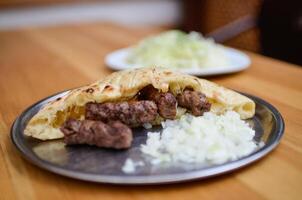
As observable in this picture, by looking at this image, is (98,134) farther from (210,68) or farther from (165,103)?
(210,68)

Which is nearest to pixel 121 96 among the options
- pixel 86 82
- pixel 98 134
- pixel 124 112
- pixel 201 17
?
pixel 124 112

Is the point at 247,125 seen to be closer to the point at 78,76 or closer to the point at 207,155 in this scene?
the point at 207,155

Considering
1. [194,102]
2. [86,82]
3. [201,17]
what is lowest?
[201,17]

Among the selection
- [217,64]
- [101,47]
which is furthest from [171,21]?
[217,64]

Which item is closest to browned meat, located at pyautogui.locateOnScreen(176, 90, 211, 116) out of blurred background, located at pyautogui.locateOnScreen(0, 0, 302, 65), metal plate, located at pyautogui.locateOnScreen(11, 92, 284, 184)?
metal plate, located at pyautogui.locateOnScreen(11, 92, 284, 184)

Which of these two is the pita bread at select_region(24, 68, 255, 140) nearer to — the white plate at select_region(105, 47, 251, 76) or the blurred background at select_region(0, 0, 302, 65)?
the white plate at select_region(105, 47, 251, 76)

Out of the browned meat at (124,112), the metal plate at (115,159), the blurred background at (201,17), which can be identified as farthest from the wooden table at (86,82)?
the blurred background at (201,17)

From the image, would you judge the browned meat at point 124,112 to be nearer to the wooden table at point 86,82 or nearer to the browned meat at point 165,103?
the browned meat at point 165,103
